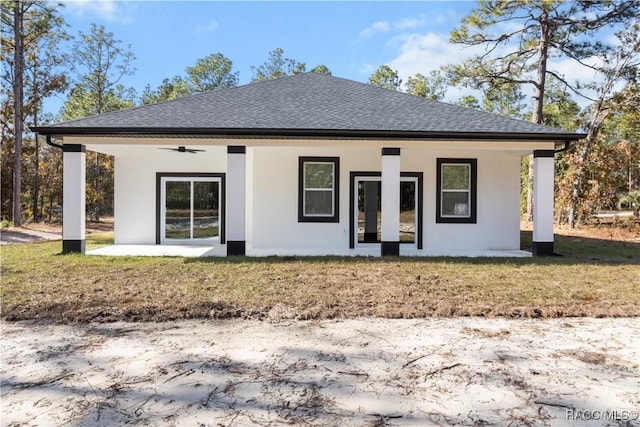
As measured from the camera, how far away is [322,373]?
335 cm

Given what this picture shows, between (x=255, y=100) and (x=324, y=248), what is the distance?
4401 mm

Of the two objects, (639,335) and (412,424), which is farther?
(639,335)

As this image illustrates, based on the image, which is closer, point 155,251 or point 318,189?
point 155,251

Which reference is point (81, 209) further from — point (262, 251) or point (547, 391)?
point (547, 391)

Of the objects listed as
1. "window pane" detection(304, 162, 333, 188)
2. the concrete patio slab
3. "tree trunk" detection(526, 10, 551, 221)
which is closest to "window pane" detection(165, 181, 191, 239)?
the concrete patio slab

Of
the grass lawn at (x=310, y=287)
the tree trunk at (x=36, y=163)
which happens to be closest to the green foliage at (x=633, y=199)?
the grass lawn at (x=310, y=287)

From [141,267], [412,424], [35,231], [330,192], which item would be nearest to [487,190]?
[330,192]

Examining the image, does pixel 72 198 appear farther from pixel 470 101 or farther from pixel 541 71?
pixel 470 101

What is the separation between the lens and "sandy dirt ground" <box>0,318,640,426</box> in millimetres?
2746

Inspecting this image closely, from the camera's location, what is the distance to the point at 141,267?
788cm

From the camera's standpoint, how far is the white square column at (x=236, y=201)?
30.9ft

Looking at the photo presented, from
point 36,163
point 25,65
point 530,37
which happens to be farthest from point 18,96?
point 530,37

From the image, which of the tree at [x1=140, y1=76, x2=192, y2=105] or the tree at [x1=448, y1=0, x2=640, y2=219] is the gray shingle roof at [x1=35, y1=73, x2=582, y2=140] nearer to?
the tree at [x1=448, y1=0, x2=640, y2=219]

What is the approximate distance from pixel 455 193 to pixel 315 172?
3.76 meters
